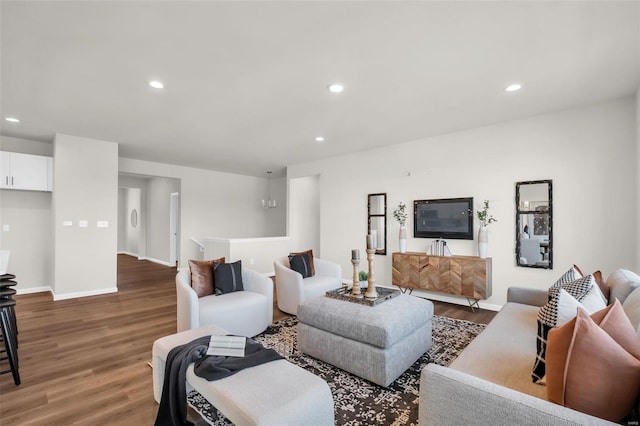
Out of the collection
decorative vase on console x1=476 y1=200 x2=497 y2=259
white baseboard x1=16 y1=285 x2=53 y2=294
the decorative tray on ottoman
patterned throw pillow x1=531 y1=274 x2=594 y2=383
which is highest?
decorative vase on console x1=476 y1=200 x2=497 y2=259

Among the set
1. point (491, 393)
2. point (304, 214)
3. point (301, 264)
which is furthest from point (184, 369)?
point (304, 214)

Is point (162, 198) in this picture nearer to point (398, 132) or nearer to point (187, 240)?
point (187, 240)

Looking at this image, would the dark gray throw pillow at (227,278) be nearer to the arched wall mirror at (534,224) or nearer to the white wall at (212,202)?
the arched wall mirror at (534,224)

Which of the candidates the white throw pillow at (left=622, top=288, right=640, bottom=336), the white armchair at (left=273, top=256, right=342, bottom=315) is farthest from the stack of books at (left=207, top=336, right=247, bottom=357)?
the white throw pillow at (left=622, top=288, right=640, bottom=336)

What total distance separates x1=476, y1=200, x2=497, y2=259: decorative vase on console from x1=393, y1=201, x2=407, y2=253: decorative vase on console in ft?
3.68

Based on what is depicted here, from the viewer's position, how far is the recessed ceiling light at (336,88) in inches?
118

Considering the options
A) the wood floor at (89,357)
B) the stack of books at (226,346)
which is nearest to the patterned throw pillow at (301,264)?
the wood floor at (89,357)

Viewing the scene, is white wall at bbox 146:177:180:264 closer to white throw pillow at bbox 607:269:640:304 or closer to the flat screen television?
the flat screen television

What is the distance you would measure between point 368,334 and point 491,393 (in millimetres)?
1193

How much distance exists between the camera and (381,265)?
17.7 ft

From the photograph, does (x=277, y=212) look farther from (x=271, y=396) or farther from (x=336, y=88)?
(x=271, y=396)

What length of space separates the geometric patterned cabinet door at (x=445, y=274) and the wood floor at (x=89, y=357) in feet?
1.03

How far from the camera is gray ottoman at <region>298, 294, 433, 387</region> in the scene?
2186 mm

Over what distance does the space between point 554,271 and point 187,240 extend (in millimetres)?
7270
